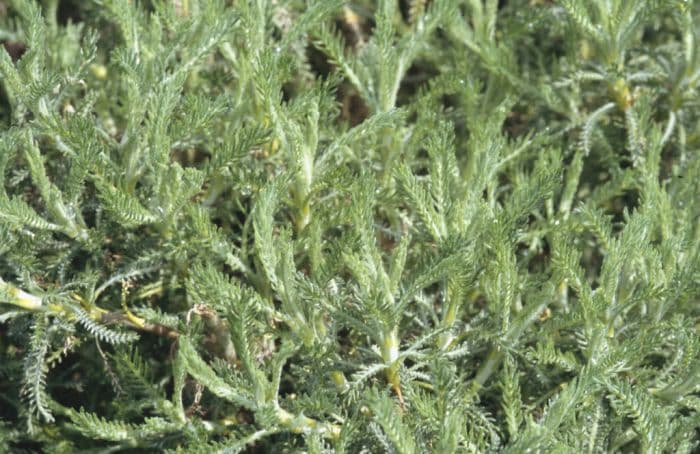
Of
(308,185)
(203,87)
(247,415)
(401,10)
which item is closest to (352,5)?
(401,10)

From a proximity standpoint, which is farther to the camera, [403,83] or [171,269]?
[403,83]

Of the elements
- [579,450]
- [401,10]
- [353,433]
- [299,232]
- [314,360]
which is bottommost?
[579,450]

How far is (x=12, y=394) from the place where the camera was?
1836mm

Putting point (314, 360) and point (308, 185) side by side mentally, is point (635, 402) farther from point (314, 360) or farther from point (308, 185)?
point (308, 185)

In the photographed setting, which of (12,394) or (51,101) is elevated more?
(51,101)

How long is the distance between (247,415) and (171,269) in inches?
13.5

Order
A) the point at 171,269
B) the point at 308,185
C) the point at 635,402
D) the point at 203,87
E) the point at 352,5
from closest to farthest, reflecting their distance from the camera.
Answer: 1. the point at 635,402
2. the point at 308,185
3. the point at 171,269
4. the point at 203,87
5. the point at 352,5

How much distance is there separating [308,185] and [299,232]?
0.10 m

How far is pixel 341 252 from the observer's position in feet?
4.77

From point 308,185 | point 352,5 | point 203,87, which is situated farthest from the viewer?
point 352,5

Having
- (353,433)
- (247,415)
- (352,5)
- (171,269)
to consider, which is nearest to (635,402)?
(353,433)

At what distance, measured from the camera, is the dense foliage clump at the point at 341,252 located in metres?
1.46

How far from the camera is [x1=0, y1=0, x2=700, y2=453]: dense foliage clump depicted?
4.78 feet

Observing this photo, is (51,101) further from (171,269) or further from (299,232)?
(299,232)
